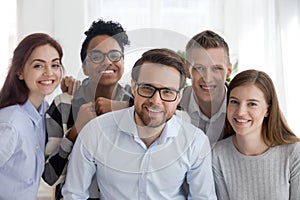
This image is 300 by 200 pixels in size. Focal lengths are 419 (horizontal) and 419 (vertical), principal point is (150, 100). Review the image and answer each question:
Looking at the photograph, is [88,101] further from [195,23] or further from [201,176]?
[195,23]

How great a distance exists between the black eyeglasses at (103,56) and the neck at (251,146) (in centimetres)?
51

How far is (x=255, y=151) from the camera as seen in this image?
1.50m

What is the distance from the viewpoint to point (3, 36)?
8.38 ft

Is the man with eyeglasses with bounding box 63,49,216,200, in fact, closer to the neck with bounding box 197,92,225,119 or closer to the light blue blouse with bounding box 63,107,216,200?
the light blue blouse with bounding box 63,107,216,200

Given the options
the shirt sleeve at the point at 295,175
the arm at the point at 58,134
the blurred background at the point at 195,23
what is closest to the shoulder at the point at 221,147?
the shirt sleeve at the point at 295,175

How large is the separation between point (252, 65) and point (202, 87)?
1.49m

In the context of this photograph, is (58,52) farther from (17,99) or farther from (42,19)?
(42,19)

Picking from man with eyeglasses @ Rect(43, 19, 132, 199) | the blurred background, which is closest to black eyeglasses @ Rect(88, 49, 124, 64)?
man with eyeglasses @ Rect(43, 19, 132, 199)

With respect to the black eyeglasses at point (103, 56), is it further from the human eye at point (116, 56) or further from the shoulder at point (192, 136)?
the shoulder at point (192, 136)

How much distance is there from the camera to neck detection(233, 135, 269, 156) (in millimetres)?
1487

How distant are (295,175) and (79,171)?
74cm

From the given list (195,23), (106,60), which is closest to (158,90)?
(106,60)

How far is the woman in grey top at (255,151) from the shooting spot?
1.44m

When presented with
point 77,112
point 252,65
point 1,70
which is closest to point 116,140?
point 77,112
